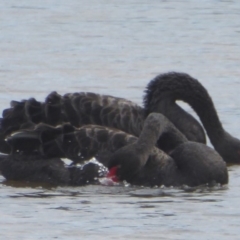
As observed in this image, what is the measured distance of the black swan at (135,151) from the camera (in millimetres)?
10805

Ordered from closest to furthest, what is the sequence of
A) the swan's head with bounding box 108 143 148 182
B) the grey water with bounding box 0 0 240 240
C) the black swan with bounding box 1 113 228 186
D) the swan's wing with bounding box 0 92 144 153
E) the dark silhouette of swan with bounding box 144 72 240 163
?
the grey water with bounding box 0 0 240 240, the swan's head with bounding box 108 143 148 182, the black swan with bounding box 1 113 228 186, the swan's wing with bounding box 0 92 144 153, the dark silhouette of swan with bounding box 144 72 240 163

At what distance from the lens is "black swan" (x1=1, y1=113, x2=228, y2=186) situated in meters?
10.8

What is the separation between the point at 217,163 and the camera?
10.9 metres

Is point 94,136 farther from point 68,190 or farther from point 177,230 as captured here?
point 177,230

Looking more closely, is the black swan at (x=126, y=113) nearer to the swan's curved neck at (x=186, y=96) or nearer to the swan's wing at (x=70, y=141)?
the swan's curved neck at (x=186, y=96)

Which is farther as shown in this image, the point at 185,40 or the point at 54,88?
the point at 185,40

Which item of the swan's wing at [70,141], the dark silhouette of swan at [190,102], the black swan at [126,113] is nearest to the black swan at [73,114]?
the black swan at [126,113]

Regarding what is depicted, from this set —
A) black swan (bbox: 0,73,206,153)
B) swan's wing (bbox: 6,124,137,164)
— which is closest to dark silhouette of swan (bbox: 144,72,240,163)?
black swan (bbox: 0,73,206,153)

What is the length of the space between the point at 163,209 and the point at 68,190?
1122 mm

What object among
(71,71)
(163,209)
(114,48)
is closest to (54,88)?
(71,71)

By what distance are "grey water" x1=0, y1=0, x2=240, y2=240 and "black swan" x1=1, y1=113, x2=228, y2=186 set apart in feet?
0.42

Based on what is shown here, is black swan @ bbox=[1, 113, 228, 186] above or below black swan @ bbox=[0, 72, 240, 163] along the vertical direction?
below

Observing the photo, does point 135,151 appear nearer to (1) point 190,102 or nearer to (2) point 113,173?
(2) point 113,173

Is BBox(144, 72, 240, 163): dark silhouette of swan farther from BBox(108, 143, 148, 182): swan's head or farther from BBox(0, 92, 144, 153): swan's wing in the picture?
BBox(108, 143, 148, 182): swan's head
